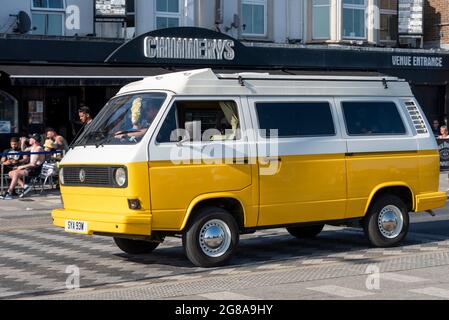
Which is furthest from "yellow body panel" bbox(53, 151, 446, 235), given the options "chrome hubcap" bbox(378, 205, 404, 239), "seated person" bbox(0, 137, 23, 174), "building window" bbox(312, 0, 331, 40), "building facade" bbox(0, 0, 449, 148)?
"building window" bbox(312, 0, 331, 40)

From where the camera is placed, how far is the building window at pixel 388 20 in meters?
30.4

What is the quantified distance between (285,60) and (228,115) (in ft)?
55.1

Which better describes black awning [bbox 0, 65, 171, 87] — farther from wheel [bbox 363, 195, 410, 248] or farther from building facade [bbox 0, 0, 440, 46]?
wheel [bbox 363, 195, 410, 248]

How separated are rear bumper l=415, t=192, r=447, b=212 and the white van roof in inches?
57.6

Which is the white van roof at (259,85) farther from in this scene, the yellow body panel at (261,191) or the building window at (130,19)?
the building window at (130,19)

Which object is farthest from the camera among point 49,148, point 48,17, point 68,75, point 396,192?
point 48,17

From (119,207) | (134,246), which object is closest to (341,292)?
(119,207)

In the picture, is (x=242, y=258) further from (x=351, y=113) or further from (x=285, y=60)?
(x=285, y=60)

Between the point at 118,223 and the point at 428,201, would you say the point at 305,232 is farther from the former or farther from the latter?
the point at 118,223

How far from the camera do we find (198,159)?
34.7 feet

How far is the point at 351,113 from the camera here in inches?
468

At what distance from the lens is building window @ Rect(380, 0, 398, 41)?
30375 millimetres

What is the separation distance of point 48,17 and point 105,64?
2.02 m
